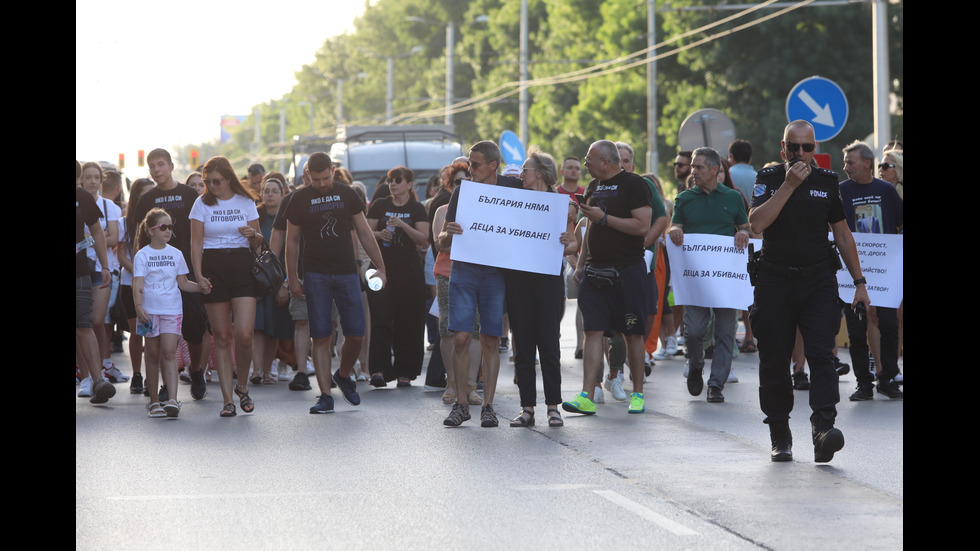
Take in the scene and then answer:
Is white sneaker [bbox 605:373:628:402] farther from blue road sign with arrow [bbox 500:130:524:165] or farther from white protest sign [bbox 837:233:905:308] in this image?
blue road sign with arrow [bbox 500:130:524:165]

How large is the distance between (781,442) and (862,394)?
3.26 meters

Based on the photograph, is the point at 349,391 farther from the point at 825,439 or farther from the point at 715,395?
the point at 825,439

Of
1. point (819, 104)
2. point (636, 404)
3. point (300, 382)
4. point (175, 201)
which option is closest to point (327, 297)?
point (175, 201)

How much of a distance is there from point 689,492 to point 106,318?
23.4ft

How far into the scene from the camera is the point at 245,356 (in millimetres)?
10375

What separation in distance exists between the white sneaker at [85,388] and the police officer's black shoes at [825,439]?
6.14 metres

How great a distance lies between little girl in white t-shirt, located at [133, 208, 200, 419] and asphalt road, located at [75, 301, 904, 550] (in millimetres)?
314

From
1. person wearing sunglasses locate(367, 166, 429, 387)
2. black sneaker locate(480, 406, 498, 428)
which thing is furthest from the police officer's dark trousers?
person wearing sunglasses locate(367, 166, 429, 387)

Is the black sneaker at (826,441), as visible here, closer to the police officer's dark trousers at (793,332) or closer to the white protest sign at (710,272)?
the police officer's dark trousers at (793,332)

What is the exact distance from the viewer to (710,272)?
445 inches

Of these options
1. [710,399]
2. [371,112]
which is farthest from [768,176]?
[371,112]

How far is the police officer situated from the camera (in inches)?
309

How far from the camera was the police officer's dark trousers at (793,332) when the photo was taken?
7898 mm
